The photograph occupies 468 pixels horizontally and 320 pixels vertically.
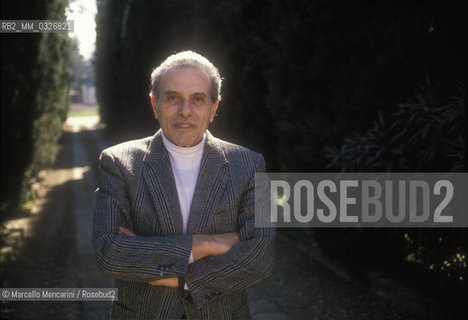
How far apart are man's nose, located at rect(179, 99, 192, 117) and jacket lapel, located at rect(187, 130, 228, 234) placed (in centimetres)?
21

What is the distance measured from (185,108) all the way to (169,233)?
1.65 feet

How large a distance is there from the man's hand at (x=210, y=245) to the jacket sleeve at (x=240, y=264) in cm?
2

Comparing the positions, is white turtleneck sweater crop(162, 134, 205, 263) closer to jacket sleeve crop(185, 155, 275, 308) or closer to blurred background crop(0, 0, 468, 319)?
jacket sleeve crop(185, 155, 275, 308)

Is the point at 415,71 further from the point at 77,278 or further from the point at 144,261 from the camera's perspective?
the point at 77,278

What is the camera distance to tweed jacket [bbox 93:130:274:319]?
1.98 m

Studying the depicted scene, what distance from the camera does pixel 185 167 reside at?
2205 millimetres

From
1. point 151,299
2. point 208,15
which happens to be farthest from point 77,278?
point 208,15

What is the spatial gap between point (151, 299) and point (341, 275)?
3.43 m

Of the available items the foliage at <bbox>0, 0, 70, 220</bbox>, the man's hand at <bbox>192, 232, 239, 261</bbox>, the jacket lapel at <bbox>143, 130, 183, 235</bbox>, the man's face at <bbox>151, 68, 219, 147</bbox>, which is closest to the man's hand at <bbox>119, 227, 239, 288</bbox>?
the man's hand at <bbox>192, 232, 239, 261</bbox>

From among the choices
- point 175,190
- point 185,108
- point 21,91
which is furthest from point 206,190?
point 21,91

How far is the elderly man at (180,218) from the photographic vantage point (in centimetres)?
200

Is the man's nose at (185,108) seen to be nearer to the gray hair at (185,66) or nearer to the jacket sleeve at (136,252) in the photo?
the gray hair at (185,66)

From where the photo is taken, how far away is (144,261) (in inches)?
77.4

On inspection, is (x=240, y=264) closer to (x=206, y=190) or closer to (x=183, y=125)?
(x=206, y=190)
